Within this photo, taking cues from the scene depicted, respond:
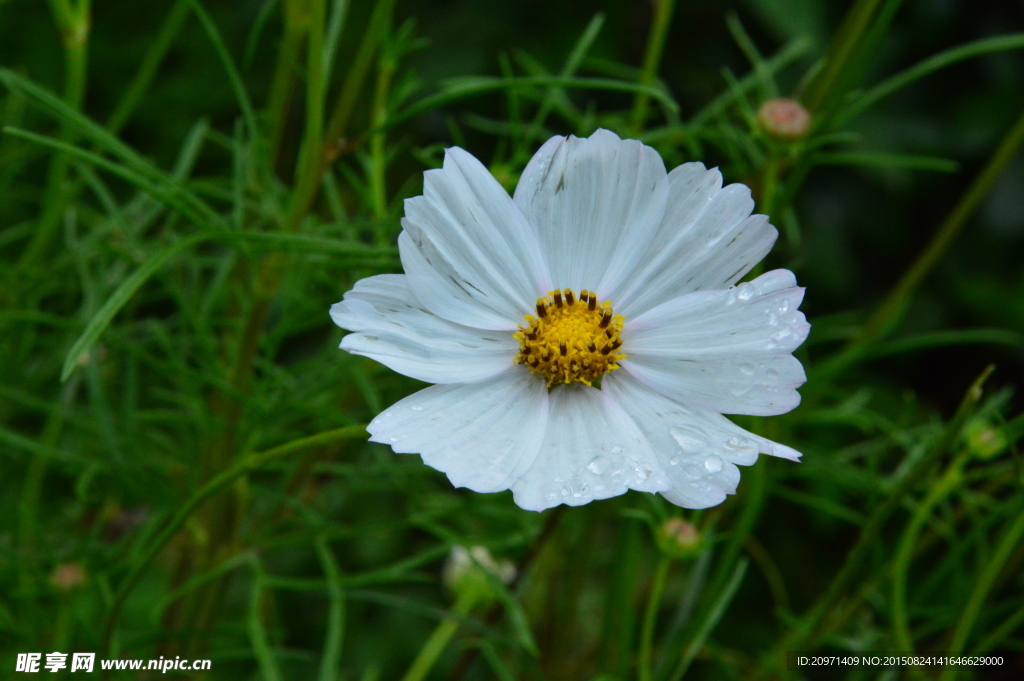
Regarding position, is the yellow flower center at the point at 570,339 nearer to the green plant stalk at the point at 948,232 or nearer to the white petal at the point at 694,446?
the white petal at the point at 694,446

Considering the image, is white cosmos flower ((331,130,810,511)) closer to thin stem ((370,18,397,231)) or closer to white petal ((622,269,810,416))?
white petal ((622,269,810,416))

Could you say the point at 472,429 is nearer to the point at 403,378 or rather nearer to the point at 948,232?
the point at 403,378

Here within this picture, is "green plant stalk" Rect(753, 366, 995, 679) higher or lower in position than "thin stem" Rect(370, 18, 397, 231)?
lower

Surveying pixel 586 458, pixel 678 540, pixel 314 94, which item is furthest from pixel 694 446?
pixel 314 94

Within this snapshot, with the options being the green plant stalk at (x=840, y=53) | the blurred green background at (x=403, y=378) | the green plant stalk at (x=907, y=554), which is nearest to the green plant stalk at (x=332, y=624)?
the blurred green background at (x=403, y=378)

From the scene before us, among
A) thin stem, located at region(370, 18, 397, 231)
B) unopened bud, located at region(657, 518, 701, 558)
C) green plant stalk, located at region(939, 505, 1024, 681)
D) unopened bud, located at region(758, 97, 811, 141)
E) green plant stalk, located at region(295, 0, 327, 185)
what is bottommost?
green plant stalk, located at region(939, 505, 1024, 681)

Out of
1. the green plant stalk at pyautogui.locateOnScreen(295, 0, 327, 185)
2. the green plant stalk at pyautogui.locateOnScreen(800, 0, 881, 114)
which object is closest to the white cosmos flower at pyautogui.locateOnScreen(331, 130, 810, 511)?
the green plant stalk at pyautogui.locateOnScreen(295, 0, 327, 185)

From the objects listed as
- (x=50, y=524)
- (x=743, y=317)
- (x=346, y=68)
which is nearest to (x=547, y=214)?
(x=743, y=317)
